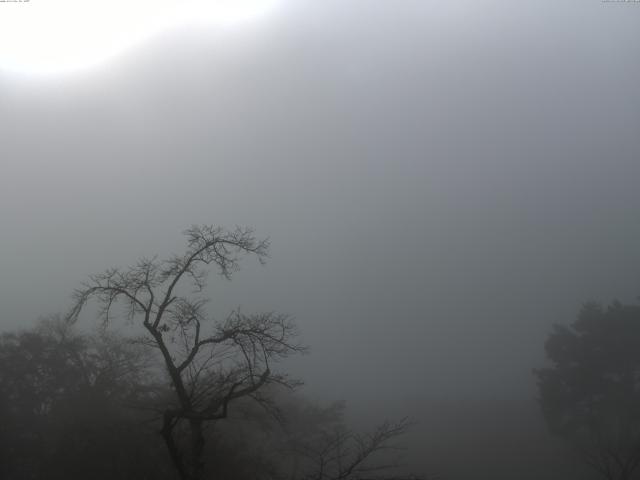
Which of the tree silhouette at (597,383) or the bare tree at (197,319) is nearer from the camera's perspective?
the bare tree at (197,319)

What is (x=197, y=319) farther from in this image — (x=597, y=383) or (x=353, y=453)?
(x=597, y=383)

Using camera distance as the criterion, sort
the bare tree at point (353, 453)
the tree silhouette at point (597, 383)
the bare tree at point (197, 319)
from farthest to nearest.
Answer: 1. the tree silhouette at point (597, 383)
2. the bare tree at point (353, 453)
3. the bare tree at point (197, 319)

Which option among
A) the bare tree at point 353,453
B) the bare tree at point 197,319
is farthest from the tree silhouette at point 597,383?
the bare tree at point 197,319

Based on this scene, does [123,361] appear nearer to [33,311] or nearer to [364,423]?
[364,423]

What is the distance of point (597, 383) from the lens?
3222 cm

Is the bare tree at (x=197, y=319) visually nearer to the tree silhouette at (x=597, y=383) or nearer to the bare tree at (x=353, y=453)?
the bare tree at (x=353, y=453)

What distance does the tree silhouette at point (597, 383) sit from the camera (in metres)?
30.8

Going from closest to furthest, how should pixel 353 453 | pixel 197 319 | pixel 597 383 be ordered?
1. pixel 197 319
2. pixel 597 383
3. pixel 353 453

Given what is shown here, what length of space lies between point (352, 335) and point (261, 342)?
141274 mm

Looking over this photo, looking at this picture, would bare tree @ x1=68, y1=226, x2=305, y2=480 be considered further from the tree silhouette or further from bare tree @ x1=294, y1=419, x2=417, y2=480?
the tree silhouette

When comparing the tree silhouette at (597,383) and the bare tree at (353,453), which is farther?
the tree silhouette at (597,383)

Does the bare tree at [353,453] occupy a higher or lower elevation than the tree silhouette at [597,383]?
lower

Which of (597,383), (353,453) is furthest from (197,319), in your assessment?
(597,383)

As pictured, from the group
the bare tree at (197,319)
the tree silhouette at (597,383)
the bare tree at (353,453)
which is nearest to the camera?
the bare tree at (197,319)
